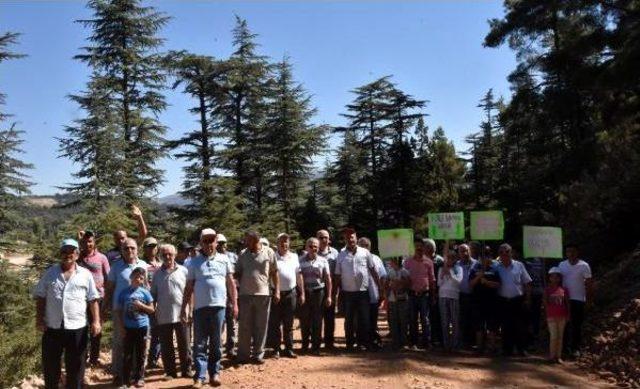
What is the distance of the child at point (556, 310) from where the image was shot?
8.83m

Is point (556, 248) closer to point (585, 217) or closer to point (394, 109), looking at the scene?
point (585, 217)

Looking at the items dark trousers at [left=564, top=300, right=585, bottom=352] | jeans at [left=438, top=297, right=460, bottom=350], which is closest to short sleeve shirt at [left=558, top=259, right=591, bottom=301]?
dark trousers at [left=564, top=300, right=585, bottom=352]

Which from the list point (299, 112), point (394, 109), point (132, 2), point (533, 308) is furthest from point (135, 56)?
point (533, 308)

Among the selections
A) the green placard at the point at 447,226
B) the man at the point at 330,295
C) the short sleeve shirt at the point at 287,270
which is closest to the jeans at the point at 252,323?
the short sleeve shirt at the point at 287,270

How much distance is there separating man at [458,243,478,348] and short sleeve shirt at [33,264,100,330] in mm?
6141

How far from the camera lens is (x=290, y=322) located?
854 cm

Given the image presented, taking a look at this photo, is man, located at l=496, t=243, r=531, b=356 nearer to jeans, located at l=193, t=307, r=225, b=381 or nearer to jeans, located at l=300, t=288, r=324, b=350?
jeans, located at l=300, t=288, r=324, b=350

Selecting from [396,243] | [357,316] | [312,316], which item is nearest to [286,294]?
[312,316]

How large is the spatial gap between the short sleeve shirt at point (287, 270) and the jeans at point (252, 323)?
56 centimetres

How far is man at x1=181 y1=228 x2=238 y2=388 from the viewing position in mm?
6945

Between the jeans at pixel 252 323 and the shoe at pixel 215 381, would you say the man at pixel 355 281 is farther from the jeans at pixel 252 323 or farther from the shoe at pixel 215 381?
the shoe at pixel 215 381

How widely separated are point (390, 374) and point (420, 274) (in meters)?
2.12

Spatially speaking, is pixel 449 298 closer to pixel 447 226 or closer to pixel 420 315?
pixel 420 315

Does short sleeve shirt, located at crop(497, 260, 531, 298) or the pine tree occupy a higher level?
the pine tree
